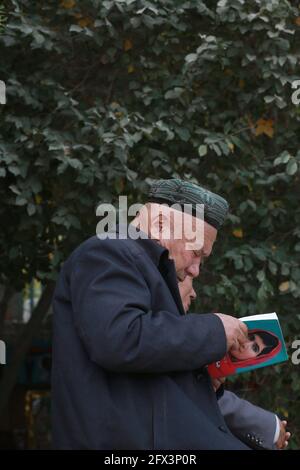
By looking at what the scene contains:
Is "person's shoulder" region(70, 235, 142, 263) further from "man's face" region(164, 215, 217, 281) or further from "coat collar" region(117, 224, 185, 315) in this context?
"man's face" region(164, 215, 217, 281)

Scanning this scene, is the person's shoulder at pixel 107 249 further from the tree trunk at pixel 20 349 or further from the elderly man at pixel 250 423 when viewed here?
the tree trunk at pixel 20 349

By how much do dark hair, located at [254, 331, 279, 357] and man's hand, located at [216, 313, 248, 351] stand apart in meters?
0.11

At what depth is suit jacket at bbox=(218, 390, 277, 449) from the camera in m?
2.67

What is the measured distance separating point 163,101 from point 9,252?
1.15 m

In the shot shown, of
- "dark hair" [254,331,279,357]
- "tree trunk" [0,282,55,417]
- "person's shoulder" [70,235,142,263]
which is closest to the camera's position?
"person's shoulder" [70,235,142,263]

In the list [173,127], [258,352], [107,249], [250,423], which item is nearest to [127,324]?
[107,249]

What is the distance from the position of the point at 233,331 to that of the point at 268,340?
203mm

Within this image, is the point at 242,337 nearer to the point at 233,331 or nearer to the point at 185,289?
the point at 233,331

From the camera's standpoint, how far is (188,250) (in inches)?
97.0

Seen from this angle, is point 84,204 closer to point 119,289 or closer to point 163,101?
point 163,101

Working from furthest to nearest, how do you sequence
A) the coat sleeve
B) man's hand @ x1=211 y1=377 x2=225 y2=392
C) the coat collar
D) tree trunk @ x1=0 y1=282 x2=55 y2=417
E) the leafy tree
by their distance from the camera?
tree trunk @ x1=0 y1=282 x2=55 y2=417 < the leafy tree < man's hand @ x1=211 y1=377 x2=225 y2=392 < the coat collar < the coat sleeve

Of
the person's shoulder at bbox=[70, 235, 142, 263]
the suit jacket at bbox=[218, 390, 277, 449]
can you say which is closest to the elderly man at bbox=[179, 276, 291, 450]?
the suit jacket at bbox=[218, 390, 277, 449]

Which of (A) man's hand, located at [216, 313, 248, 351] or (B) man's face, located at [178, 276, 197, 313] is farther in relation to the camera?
(B) man's face, located at [178, 276, 197, 313]
